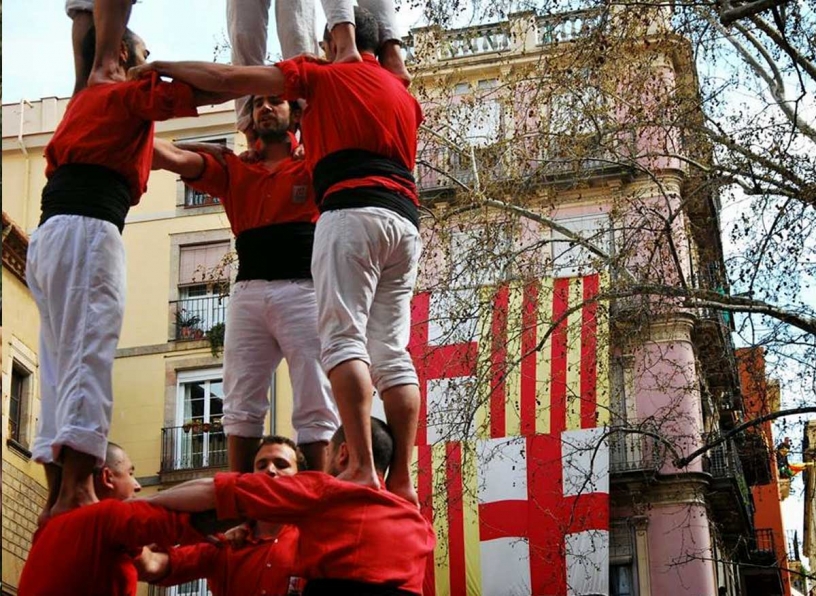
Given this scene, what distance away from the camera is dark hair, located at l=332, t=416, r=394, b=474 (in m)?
5.99

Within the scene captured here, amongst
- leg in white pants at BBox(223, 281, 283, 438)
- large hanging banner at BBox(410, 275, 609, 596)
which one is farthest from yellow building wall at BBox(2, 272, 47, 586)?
large hanging banner at BBox(410, 275, 609, 596)

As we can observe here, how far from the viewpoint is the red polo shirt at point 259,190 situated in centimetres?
674

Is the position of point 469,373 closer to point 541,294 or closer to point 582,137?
point 541,294

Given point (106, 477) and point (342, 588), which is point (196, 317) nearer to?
point (106, 477)

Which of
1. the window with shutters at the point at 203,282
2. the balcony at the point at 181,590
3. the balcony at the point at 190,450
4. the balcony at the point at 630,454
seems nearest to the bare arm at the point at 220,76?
the balcony at the point at 181,590

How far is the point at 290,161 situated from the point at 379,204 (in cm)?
94

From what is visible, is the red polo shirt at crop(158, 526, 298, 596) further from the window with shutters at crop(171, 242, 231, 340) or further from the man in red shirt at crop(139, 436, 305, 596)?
the window with shutters at crop(171, 242, 231, 340)

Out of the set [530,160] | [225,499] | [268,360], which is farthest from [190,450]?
[530,160]

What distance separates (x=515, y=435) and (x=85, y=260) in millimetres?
16463

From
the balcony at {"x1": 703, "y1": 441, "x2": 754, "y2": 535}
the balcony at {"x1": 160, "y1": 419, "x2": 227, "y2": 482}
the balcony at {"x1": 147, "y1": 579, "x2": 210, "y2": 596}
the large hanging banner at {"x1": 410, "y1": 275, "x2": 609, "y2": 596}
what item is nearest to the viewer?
the balcony at {"x1": 147, "y1": 579, "x2": 210, "y2": 596}

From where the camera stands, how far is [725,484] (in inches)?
1165

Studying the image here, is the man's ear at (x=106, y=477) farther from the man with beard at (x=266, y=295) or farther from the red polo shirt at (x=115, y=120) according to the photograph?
the red polo shirt at (x=115, y=120)

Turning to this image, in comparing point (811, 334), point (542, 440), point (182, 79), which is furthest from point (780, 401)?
point (182, 79)

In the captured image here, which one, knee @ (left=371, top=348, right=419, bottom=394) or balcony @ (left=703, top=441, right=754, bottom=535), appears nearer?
knee @ (left=371, top=348, right=419, bottom=394)
